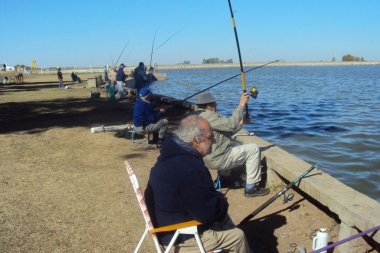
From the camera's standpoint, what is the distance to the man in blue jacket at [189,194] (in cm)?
255

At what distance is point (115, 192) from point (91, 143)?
10.6ft

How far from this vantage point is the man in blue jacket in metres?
2.55

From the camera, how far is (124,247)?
3.88 meters

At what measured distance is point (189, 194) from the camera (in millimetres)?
2541

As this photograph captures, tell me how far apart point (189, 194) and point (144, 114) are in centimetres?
547

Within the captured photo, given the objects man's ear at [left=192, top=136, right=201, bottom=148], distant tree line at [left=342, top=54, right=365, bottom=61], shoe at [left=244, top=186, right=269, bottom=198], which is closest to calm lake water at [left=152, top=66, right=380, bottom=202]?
shoe at [left=244, top=186, right=269, bottom=198]

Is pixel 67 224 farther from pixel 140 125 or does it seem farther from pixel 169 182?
pixel 140 125

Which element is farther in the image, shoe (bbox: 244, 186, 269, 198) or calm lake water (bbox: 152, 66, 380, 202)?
calm lake water (bbox: 152, 66, 380, 202)

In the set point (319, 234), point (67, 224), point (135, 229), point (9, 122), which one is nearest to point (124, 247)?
point (135, 229)

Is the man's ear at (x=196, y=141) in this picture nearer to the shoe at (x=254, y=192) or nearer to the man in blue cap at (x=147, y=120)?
the shoe at (x=254, y=192)

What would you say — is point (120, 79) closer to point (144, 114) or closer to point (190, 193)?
point (144, 114)

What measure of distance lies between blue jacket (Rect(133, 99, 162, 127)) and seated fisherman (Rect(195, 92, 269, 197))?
2.94m

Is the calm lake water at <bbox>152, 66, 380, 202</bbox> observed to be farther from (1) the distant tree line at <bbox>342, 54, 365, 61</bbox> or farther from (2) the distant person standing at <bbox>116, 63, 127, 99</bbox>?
(1) the distant tree line at <bbox>342, 54, 365, 61</bbox>

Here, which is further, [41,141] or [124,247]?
[41,141]
